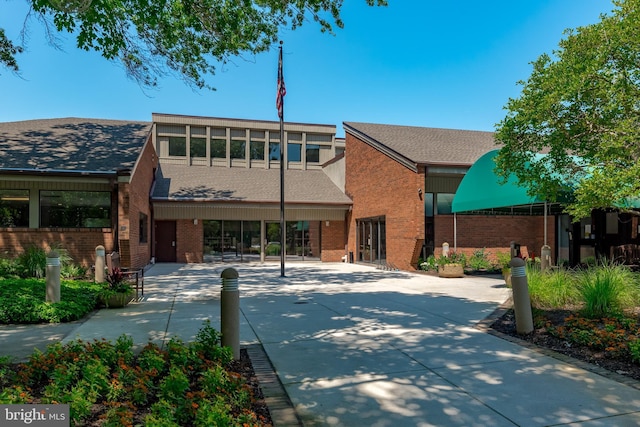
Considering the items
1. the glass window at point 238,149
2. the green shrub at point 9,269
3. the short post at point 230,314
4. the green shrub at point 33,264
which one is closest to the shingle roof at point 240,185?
the glass window at point 238,149

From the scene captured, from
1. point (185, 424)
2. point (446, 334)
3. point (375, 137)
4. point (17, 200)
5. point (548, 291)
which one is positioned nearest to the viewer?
point (185, 424)

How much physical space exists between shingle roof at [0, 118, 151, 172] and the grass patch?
6.94 m

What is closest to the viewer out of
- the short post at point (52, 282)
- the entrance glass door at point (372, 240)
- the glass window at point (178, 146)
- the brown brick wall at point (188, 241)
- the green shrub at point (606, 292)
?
the green shrub at point (606, 292)

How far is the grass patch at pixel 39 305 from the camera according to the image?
8.27 m

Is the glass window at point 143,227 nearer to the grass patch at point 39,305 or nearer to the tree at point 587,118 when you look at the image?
the grass patch at point 39,305

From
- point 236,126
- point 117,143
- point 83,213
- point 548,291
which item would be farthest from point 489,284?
point 236,126

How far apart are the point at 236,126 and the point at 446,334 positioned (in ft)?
88.9

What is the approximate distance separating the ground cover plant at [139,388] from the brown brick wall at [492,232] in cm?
1686

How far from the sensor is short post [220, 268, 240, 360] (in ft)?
18.8

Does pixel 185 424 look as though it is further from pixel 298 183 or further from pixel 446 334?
pixel 298 183

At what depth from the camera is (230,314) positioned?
18.9 feet

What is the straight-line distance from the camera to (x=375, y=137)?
22.9 meters

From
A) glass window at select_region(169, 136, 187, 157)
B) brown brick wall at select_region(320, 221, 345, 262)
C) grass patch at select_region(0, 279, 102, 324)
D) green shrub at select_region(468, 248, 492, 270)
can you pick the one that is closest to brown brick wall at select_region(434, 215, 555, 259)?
green shrub at select_region(468, 248, 492, 270)

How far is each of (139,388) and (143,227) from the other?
19.1 meters
